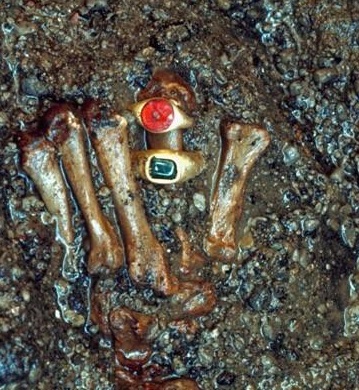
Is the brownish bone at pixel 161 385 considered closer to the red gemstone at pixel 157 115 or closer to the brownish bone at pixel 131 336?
the brownish bone at pixel 131 336

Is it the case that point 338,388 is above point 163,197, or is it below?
below

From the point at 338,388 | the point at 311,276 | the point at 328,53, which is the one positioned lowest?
the point at 338,388

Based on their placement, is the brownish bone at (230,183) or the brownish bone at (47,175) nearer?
the brownish bone at (47,175)

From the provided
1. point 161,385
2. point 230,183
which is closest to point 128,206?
point 230,183

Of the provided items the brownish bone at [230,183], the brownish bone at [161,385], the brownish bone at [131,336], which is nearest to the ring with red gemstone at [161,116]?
the brownish bone at [230,183]

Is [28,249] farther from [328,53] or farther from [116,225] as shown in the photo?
[328,53]

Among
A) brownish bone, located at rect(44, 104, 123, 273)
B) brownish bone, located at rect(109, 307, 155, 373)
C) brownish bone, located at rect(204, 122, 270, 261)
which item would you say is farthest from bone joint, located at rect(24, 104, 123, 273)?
brownish bone, located at rect(204, 122, 270, 261)

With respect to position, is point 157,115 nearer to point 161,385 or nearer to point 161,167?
point 161,167

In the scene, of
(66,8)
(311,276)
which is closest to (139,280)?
(311,276)
